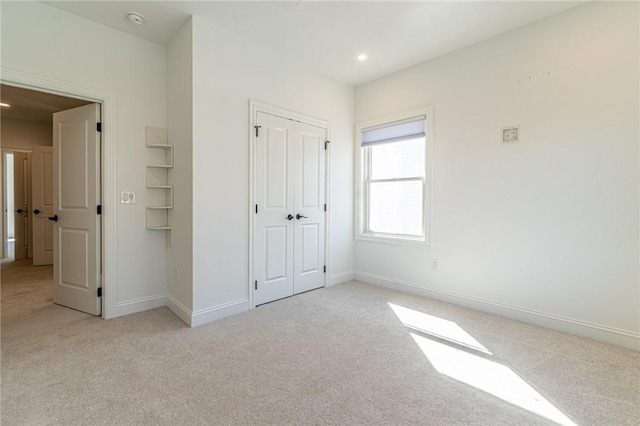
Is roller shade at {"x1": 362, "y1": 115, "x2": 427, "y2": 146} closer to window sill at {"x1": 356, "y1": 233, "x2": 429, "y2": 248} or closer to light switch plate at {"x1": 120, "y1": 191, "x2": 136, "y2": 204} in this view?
window sill at {"x1": 356, "y1": 233, "x2": 429, "y2": 248}

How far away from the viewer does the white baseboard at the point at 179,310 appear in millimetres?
2788

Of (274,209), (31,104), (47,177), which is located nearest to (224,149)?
(274,209)

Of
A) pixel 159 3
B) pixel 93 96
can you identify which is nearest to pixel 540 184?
pixel 159 3

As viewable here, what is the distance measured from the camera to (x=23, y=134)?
5.40m

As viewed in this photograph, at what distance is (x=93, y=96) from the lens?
279 centimetres

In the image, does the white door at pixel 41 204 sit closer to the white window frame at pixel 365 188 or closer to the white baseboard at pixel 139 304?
the white baseboard at pixel 139 304

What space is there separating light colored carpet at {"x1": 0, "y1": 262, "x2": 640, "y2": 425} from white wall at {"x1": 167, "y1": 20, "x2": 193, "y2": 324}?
31 cm

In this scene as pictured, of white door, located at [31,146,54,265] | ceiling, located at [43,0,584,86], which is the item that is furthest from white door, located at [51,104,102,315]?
white door, located at [31,146,54,265]

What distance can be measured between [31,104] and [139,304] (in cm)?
391

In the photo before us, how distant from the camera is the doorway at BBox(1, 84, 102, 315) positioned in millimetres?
3003

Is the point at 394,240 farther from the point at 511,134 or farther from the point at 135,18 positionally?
the point at 135,18

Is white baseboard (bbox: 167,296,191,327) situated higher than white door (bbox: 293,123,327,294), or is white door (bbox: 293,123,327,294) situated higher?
white door (bbox: 293,123,327,294)

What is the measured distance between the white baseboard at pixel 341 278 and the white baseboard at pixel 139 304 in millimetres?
2086

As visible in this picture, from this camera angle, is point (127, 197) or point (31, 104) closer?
point (127, 197)
